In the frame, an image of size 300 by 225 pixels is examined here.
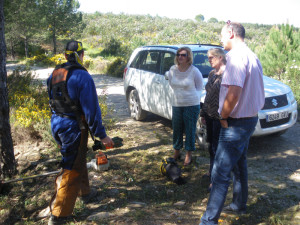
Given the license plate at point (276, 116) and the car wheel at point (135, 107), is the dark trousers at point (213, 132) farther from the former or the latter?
the car wheel at point (135, 107)

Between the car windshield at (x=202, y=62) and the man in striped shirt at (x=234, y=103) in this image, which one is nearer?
the man in striped shirt at (x=234, y=103)

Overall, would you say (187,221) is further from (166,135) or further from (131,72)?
(131,72)

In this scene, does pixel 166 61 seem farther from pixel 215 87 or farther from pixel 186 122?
pixel 215 87

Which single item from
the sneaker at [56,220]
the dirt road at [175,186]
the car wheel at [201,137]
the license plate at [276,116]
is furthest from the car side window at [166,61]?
the sneaker at [56,220]

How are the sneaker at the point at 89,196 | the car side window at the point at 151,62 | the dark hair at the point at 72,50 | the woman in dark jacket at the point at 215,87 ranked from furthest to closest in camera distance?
the car side window at the point at 151,62, the sneaker at the point at 89,196, the woman in dark jacket at the point at 215,87, the dark hair at the point at 72,50

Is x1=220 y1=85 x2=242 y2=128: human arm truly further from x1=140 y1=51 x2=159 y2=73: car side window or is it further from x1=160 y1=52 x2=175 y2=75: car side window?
x1=140 y1=51 x2=159 y2=73: car side window

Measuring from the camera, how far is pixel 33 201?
4.46 m

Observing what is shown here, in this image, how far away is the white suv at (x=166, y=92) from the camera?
219 inches

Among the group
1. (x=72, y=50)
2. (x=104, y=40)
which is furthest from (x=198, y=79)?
(x=104, y=40)

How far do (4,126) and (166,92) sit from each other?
325cm

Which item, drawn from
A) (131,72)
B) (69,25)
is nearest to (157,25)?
(69,25)

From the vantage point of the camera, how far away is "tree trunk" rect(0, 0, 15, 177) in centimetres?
456

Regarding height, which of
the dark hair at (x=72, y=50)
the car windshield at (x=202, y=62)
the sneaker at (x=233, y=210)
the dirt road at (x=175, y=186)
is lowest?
the dirt road at (x=175, y=186)

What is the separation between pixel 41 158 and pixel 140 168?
2.05 metres
